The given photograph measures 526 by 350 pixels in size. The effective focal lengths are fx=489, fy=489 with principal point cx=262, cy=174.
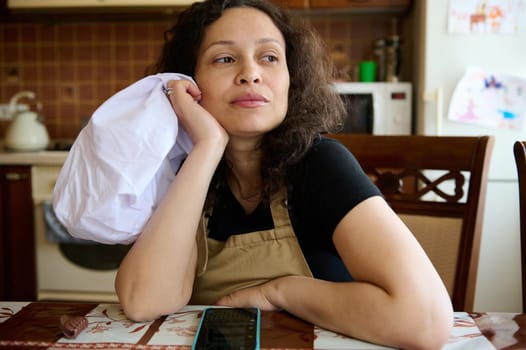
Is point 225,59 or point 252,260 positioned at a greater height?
point 225,59

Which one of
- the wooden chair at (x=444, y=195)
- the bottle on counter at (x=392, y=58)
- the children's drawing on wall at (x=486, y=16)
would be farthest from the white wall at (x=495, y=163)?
the wooden chair at (x=444, y=195)

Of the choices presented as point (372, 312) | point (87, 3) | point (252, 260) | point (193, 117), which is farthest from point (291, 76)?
point (87, 3)

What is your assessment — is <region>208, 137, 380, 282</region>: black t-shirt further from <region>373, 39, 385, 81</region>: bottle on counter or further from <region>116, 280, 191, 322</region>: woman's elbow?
<region>373, 39, 385, 81</region>: bottle on counter

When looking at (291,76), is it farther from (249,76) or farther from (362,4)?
(362,4)

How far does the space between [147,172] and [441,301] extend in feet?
1.56

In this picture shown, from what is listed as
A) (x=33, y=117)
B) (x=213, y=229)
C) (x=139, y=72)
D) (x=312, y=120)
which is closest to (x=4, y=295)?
(x=33, y=117)

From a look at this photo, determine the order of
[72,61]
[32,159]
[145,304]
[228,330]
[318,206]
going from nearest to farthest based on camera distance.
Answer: [228,330]
[145,304]
[318,206]
[32,159]
[72,61]

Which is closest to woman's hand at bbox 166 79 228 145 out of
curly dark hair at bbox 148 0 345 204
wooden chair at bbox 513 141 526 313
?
curly dark hair at bbox 148 0 345 204

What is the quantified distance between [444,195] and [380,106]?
127 centimetres

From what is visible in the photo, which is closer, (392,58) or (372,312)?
(372,312)

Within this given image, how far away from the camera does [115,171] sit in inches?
30.3

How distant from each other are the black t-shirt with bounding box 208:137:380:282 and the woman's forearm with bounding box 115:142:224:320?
0.15m

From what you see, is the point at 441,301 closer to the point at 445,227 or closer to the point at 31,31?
the point at 445,227

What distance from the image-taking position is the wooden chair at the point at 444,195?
1003mm
